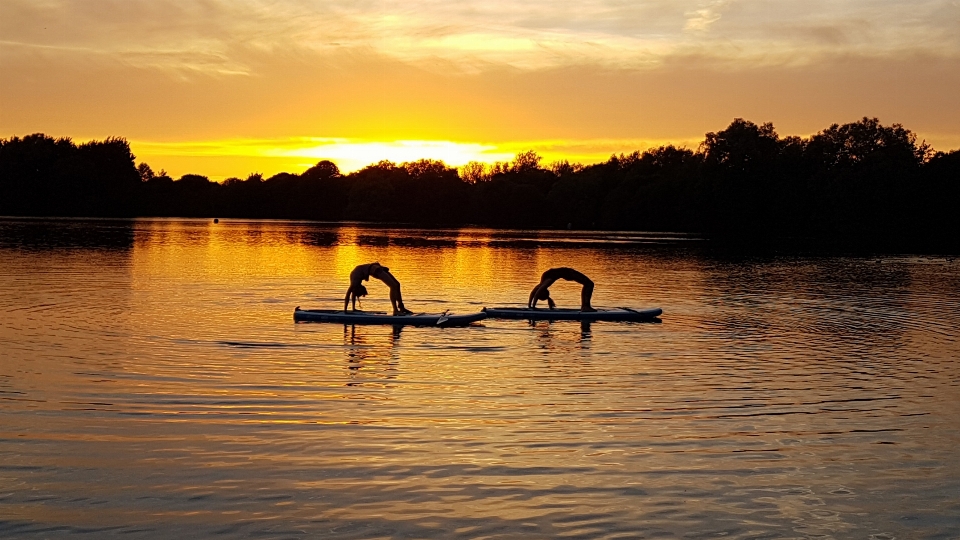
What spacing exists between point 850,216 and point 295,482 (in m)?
122

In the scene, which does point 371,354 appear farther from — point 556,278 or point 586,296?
point 586,296

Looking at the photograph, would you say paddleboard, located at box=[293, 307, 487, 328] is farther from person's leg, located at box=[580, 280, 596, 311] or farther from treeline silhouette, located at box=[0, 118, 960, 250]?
treeline silhouette, located at box=[0, 118, 960, 250]

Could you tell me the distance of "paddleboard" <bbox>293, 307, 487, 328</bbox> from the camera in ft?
82.7

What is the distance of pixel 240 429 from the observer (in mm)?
12781

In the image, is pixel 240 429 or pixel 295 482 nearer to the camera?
pixel 295 482

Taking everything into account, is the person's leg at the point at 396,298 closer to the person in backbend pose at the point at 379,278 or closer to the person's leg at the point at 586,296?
the person in backbend pose at the point at 379,278

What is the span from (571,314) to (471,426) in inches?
544

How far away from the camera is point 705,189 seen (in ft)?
454

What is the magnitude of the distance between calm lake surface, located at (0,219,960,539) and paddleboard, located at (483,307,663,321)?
0.30m

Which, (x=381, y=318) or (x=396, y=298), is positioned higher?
(x=396, y=298)

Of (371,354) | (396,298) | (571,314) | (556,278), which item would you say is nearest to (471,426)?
(371,354)

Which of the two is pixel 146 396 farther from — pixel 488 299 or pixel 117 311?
pixel 488 299

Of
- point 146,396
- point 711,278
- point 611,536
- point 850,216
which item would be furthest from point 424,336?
point 850,216

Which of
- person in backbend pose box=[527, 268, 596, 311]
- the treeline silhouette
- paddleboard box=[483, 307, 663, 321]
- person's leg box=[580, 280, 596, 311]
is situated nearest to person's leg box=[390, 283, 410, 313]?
paddleboard box=[483, 307, 663, 321]
